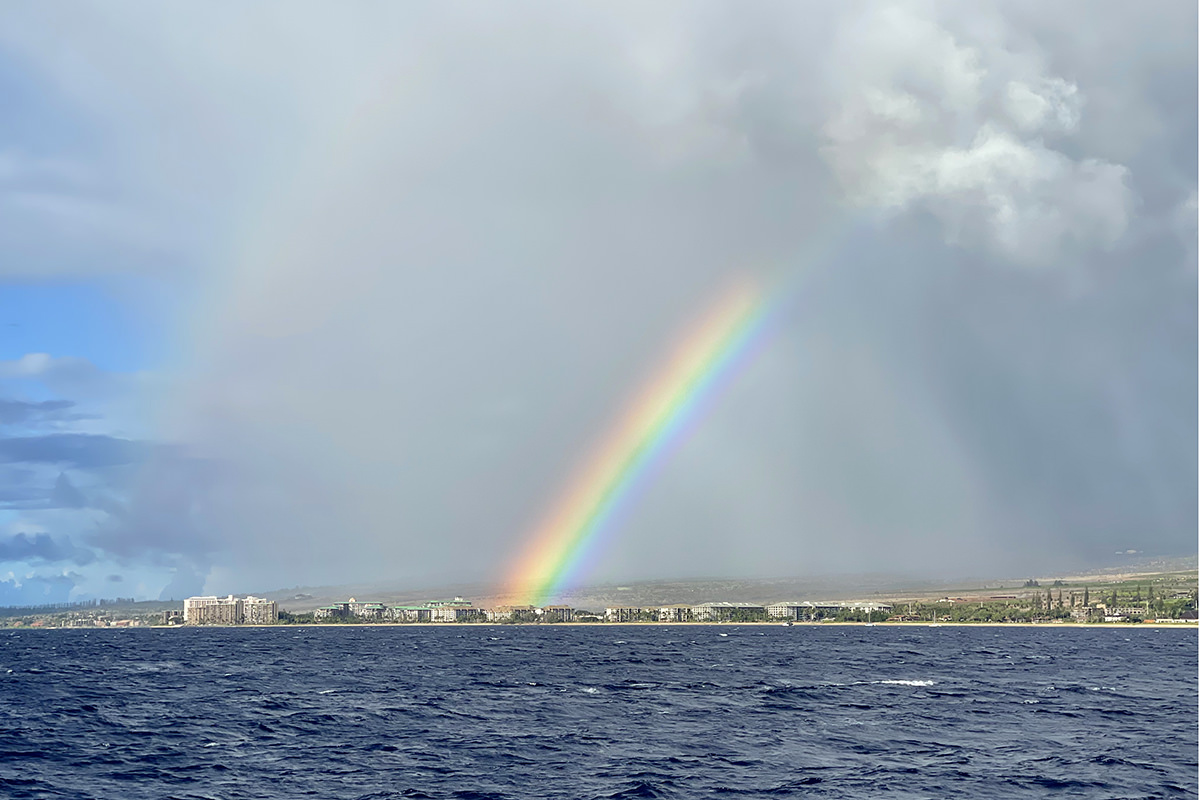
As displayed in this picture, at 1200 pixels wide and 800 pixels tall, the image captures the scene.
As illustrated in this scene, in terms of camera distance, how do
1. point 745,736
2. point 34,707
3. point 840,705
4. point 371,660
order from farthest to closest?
point 371,660 < point 34,707 < point 840,705 < point 745,736

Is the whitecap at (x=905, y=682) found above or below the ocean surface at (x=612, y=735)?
below

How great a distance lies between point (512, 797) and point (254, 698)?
60462 mm

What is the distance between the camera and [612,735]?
231ft

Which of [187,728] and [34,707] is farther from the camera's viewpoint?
[34,707]

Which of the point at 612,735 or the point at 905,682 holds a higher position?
the point at 612,735

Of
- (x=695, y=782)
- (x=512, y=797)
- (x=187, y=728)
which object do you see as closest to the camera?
(x=512, y=797)

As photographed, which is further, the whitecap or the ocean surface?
the whitecap

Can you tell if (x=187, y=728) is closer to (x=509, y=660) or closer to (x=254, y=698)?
(x=254, y=698)

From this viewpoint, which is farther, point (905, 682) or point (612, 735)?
point (905, 682)

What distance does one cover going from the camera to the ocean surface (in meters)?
52.8

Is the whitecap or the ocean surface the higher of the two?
the ocean surface

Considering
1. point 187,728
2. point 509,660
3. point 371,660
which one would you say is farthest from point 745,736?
point 371,660

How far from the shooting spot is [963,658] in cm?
16388

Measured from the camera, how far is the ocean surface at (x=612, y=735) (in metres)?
52.8
